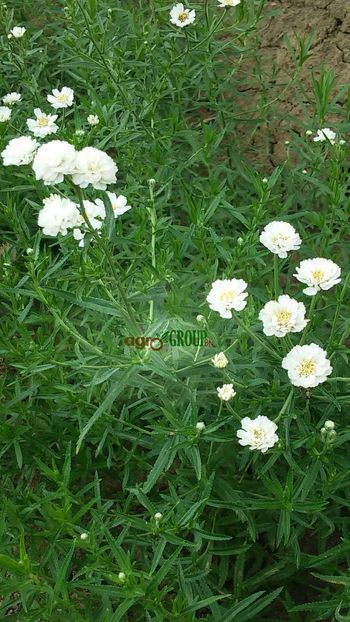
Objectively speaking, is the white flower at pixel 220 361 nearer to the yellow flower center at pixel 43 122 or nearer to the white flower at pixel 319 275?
the white flower at pixel 319 275

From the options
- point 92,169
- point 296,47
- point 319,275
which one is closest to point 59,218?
point 92,169

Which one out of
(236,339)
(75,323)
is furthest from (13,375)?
(236,339)

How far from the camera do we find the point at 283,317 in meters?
2.45

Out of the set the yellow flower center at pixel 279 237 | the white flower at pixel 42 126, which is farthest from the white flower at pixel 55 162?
the white flower at pixel 42 126

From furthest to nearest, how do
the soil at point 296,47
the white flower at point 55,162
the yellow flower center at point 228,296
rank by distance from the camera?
the soil at point 296,47 < the yellow flower center at point 228,296 < the white flower at point 55,162

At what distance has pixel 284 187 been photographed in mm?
4039

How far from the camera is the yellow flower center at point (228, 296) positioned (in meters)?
2.51

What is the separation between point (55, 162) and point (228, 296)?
79cm

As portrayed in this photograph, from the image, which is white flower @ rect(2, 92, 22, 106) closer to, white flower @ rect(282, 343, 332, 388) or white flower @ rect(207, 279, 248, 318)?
white flower @ rect(207, 279, 248, 318)

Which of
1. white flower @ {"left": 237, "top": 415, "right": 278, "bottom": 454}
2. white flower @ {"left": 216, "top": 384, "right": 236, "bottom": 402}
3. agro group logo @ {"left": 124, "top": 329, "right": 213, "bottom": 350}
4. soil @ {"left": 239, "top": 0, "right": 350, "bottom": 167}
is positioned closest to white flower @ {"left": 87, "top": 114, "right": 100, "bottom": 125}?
soil @ {"left": 239, "top": 0, "right": 350, "bottom": 167}

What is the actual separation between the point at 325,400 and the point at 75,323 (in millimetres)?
1227

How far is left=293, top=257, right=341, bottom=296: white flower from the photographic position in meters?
2.48

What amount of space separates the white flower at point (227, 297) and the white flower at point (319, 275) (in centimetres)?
21

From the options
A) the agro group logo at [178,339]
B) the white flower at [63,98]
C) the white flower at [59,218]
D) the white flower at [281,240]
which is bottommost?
the agro group logo at [178,339]
